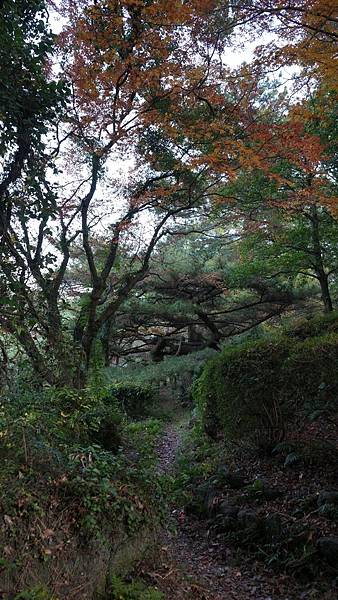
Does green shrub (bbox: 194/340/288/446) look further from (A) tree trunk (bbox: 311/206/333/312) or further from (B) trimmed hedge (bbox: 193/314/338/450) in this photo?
(A) tree trunk (bbox: 311/206/333/312)

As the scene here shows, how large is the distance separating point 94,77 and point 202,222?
587cm

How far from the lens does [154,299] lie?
14.0m

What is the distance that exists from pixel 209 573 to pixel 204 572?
5cm

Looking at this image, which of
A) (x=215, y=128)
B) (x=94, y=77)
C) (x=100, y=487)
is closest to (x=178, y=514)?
(x=100, y=487)

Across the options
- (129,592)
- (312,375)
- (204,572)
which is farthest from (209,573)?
(312,375)

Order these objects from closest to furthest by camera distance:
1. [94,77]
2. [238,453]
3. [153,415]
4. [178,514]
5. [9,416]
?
[9,416], [178,514], [238,453], [94,77], [153,415]

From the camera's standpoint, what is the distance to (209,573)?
3789 millimetres

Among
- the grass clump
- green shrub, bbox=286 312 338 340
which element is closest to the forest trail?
the grass clump

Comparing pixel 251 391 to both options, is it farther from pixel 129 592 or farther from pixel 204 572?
pixel 129 592

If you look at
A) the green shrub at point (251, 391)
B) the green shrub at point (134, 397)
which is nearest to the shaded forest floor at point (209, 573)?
the green shrub at point (251, 391)

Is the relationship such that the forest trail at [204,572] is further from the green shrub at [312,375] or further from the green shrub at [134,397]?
the green shrub at [134,397]

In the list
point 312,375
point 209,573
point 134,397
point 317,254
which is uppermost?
point 317,254

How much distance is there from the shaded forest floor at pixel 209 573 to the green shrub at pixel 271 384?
1.34 metres

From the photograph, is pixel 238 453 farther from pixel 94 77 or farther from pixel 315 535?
pixel 94 77
